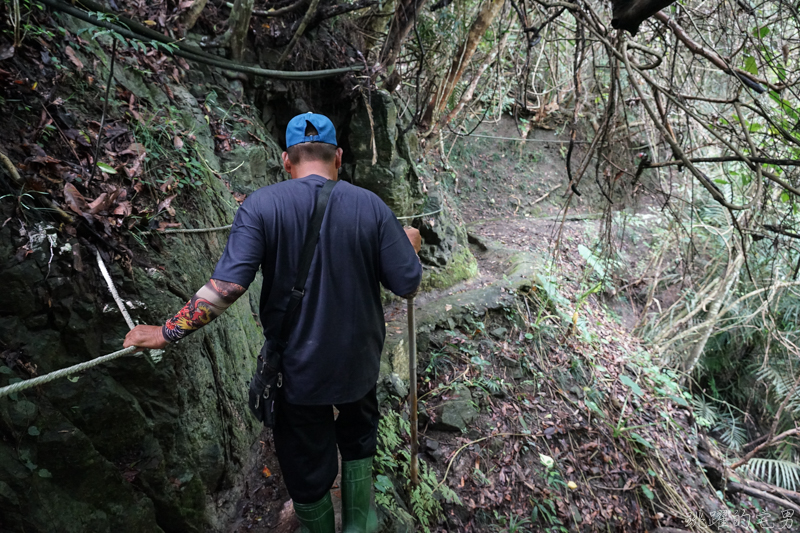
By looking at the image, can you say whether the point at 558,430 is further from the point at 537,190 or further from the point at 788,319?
the point at 537,190

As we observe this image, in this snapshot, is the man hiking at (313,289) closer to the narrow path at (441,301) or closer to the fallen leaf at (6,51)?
the narrow path at (441,301)

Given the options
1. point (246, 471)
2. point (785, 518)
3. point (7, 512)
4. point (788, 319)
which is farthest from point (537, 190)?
point (7, 512)

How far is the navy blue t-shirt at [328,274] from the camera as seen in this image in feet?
5.71

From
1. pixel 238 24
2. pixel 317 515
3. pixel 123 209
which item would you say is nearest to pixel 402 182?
pixel 238 24

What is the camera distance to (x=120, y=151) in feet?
8.61

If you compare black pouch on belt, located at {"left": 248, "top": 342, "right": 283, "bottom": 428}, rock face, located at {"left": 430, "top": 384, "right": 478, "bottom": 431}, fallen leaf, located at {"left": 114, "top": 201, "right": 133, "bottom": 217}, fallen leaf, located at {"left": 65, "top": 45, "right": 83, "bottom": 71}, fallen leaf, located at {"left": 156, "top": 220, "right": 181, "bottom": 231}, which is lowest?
rock face, located at {"left": 430, "top": 384, "right": 478, "bottom": 431}

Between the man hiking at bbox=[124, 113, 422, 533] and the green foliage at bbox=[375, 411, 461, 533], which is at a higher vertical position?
the man hiking at bbox=[124, 113, 422, 533]

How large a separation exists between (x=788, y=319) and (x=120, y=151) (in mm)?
11068

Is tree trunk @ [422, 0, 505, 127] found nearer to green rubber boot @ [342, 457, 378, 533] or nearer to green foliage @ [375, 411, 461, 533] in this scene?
green foliage @ [375, 411, 461, 533]

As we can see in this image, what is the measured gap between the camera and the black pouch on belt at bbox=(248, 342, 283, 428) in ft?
6.04

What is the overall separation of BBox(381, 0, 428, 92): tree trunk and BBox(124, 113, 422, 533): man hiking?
3.93m

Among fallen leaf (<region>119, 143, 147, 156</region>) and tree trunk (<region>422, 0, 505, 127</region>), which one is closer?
fallen leaf (<region>119, 143, 147, 156</region>)

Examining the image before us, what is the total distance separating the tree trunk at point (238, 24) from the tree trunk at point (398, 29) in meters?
1.89

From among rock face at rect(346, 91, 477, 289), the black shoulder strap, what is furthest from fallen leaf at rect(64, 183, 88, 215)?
rock face at rect(346, 91, 477, 289)
